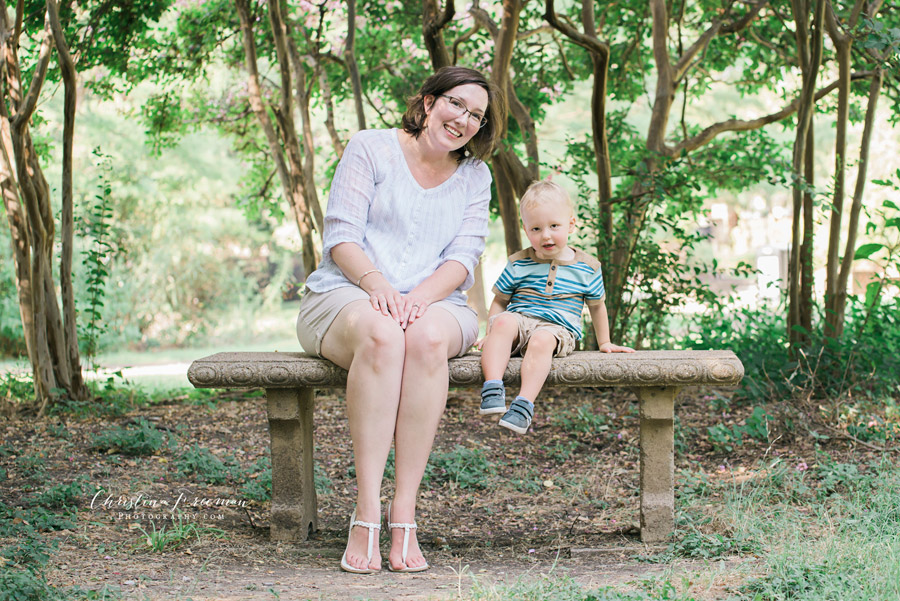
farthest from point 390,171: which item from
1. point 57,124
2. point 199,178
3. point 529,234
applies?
point 199,178

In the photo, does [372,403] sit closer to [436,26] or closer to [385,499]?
[385,499]

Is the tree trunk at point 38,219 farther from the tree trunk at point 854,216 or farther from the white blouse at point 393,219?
the tree trunk at point 854,216

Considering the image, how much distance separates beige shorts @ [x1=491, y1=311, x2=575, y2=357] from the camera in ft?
9.73

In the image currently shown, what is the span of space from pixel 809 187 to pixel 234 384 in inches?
128

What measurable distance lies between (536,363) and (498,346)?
0.46 ft

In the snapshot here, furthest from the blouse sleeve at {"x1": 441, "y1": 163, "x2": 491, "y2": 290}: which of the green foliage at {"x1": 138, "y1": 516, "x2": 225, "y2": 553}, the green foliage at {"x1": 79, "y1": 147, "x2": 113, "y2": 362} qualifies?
the green foliage at {"x1": 79, "y1": 147, "x2": 113, "y2": 362}

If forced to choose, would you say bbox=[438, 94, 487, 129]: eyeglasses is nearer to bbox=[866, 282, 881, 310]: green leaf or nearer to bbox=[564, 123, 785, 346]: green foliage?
bbox=[564, 123, 785, 346]: green foliage

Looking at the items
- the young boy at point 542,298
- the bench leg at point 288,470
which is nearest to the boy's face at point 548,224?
the young boy at point 542,298

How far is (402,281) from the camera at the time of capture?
2.96 meters

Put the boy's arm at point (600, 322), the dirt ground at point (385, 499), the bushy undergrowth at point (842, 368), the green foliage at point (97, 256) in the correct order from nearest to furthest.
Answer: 1. the dirt ground at point (385, 499)
2. the boy's arm at point (600, 322)
3. the bushy undergrowth at point (842, 368)
4. the green foliage at point (97, 256)

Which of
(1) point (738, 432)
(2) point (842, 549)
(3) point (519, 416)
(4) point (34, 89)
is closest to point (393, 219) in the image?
(3) point (519, 416)

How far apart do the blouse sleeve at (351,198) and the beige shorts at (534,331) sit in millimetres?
591

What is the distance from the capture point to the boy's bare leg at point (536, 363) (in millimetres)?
2764

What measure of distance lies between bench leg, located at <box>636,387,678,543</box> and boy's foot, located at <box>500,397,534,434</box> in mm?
505
